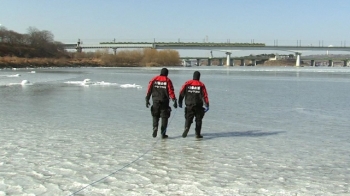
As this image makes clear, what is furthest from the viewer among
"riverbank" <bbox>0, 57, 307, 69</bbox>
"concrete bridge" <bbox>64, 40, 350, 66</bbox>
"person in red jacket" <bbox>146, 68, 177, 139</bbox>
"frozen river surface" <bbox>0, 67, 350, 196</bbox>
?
"concrete bridge" <bbox>64, 40, 350, 66</bbox>

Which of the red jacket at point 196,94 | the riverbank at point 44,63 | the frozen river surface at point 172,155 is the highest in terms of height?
the riverbank at point 44,63

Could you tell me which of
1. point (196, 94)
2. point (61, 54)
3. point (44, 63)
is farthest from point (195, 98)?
point (61, 54)

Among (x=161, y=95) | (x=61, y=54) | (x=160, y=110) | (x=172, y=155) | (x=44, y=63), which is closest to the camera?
(x=172, y=155)

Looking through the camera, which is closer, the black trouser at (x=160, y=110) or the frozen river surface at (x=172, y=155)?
the frozen river surface at (x=172, y=155)

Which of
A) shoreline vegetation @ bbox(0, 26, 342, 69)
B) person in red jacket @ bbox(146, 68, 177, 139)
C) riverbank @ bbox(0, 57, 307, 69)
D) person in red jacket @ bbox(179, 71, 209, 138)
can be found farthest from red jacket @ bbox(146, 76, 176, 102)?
shoreline vegetation @ bbox(0, 26, 342, 69)

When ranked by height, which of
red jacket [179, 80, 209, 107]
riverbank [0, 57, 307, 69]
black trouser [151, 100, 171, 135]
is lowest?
black trouser [151, 100, 171, 135]

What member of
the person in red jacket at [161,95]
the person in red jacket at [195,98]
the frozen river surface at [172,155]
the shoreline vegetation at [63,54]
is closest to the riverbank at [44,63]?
the shoreline vegetation at [63,54]

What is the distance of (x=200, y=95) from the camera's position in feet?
28.3

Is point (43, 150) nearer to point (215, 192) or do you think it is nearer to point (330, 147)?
point (215, 192)

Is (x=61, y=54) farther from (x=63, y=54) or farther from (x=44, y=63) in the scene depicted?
(x=44, y=63)

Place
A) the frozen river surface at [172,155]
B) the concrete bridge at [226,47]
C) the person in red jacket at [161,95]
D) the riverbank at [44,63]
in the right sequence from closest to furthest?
the frozen river surface at [172,155] < the person in red jacket at [161,95] < the riverbank at [44,63] < the concrete bridge at [226,47]

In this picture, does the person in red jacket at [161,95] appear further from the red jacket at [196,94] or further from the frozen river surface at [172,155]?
the frozen river surface at [172,155]

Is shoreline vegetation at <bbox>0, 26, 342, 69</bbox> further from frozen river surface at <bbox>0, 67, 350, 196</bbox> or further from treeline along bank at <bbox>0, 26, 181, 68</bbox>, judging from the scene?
frozen river surface at <bbox>0, 67, 350, 196</bbox>

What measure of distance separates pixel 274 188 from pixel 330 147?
3467 millimetres
